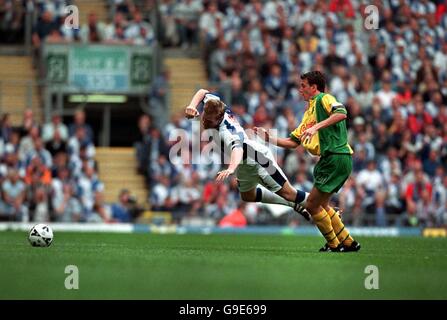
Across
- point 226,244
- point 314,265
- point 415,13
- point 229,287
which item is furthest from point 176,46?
point 229,287

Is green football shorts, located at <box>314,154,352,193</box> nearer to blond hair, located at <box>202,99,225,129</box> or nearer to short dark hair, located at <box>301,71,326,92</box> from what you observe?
short dark hair, located at <box>301,71,326,92</box>

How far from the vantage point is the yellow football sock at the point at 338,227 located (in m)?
14.9

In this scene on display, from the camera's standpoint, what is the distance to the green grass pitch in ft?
33.0

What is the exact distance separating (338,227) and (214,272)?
3541mm

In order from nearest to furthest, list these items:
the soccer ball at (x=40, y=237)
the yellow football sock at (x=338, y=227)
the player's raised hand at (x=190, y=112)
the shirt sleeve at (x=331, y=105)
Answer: the shirt sleeve at (x=331, y=105)
the player's raised hand at (x=190, y=112)
the yellow football sock at (x=338, y=227)
the soccer ball at (x=40, y=237)

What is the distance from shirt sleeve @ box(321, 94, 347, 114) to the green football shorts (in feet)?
2.13

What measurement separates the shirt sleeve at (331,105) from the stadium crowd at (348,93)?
40.7 ft

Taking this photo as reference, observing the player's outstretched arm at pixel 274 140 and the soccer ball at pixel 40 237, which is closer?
the player's outstretched arm at pixel 274 140

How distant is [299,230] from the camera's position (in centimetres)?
2634

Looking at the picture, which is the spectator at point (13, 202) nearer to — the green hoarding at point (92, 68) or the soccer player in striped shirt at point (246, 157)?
the green hoarding at point (92, 68)

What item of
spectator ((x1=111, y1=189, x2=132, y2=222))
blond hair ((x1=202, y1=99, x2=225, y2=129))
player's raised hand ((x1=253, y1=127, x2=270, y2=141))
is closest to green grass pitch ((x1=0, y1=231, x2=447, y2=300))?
player's raised hand ((x1=253, y1=127, x2=270, y2=141))

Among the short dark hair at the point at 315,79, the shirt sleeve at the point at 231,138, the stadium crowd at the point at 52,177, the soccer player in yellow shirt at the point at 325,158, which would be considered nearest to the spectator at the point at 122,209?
the stadium crowd at the point at 52,177

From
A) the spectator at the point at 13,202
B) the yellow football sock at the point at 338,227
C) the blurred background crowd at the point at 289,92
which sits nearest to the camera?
the yellow football sock at the point at 338,227

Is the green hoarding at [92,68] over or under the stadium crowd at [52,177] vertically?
over
